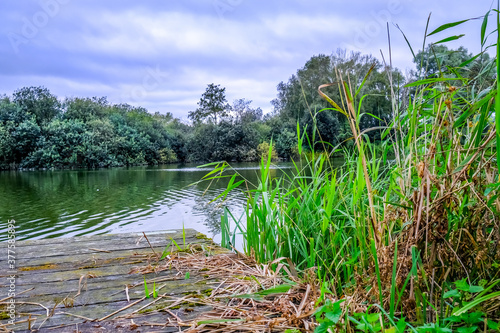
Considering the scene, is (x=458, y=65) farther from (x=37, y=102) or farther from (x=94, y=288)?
(x=37, y=102)

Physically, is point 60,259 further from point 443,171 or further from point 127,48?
point 127,48

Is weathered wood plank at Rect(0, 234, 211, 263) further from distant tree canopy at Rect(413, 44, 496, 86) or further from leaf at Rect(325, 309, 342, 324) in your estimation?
distant tree canopy at Rect(413, 44, 496, 86)

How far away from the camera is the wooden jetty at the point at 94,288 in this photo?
100 cm

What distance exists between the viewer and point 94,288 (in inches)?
49.9

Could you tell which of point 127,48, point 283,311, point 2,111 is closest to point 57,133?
point 2,111

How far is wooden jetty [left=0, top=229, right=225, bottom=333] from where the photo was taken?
1.00m

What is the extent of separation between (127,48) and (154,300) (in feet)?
56.6

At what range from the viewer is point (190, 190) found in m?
12.3

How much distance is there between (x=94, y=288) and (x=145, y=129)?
102 feet

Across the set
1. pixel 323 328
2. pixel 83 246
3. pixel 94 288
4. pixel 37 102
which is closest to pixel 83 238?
pixel 83 246

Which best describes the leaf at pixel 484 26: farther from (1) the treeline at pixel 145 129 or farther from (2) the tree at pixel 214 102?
(2) the tree at pixel 214 102

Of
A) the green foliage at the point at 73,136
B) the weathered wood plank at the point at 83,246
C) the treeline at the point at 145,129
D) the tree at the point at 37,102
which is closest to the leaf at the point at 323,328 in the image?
the weathered wood plank at the point at 83,246

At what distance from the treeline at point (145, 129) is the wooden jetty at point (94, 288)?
20.8 metres

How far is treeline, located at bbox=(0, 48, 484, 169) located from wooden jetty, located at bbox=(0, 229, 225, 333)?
2080cm
